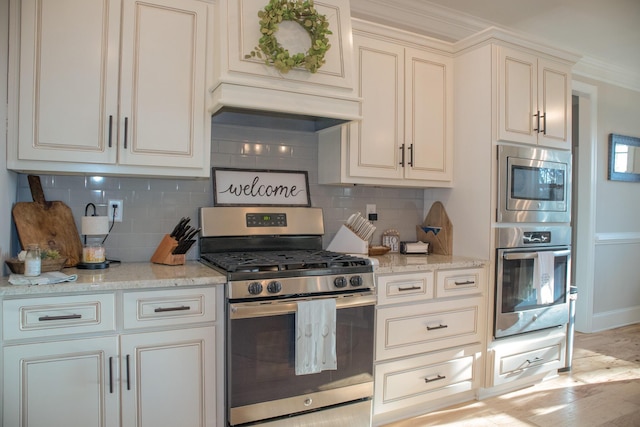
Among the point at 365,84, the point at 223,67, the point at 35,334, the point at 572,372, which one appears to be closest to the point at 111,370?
the point at 35,334

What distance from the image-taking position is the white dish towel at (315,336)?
6.93 ft

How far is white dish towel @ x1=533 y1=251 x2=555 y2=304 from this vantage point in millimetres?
2938

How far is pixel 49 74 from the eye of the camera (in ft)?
6.61

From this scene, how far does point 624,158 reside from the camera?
4.69 metres

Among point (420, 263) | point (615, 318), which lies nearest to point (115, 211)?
point (420, 263)

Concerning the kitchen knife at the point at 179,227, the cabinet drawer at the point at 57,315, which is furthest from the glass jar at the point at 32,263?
the kitchen knife at the point at 179,227

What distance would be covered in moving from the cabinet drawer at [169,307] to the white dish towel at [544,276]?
7.03 ft

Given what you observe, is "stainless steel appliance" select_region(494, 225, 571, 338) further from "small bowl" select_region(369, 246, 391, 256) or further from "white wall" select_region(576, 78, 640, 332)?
"white wall" select_region(576, 78, 640, 332)

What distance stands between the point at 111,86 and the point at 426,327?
2.15m

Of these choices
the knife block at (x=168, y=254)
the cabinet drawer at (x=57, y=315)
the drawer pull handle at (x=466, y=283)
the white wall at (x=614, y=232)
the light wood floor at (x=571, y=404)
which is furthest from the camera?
the white wall at (x=614, y=232)

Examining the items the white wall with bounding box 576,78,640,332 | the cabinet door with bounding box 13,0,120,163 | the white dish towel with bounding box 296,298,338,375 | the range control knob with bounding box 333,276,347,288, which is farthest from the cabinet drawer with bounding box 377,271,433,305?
the white wall with bounding box 576,78,640,332

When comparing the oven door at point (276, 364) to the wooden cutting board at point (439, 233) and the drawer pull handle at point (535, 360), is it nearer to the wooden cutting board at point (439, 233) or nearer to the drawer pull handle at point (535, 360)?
the wooden cutting board at point (439, 233)

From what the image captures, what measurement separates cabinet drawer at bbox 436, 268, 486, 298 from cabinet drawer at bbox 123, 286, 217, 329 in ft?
4.51

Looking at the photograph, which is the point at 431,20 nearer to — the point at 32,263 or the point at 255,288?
the point at 255,288
